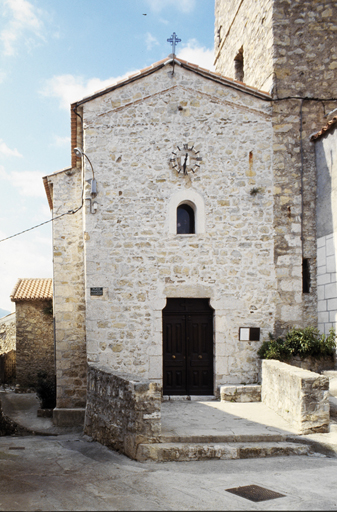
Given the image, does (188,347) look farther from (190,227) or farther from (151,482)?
(151,482)

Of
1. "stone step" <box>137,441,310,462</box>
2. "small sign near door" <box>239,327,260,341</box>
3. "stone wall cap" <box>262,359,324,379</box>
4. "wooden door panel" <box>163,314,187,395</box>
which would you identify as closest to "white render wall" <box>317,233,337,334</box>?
"small sign near door" <box>239,327,260,341</box>

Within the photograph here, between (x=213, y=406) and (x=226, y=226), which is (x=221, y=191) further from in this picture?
(x=213, y=406)

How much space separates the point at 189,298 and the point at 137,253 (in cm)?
143

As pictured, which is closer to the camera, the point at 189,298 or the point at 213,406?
the point at 213,406

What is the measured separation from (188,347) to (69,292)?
2.92m

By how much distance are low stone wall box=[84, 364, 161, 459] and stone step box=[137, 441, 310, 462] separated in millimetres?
163

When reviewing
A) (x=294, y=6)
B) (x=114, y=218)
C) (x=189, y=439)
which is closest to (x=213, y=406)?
(x=189, y=439)

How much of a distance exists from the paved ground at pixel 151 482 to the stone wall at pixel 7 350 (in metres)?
10.6

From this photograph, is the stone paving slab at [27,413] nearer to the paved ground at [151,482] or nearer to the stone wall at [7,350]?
the stone wall at [7,350]

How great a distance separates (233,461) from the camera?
18.7ft

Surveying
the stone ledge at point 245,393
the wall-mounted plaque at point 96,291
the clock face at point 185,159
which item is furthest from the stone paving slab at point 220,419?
the clock face at point 185,159

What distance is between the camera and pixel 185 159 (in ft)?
30.9

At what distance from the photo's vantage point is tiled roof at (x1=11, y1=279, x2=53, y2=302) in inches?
579

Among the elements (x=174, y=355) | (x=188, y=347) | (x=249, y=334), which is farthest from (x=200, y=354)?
(x=249, y=334)
